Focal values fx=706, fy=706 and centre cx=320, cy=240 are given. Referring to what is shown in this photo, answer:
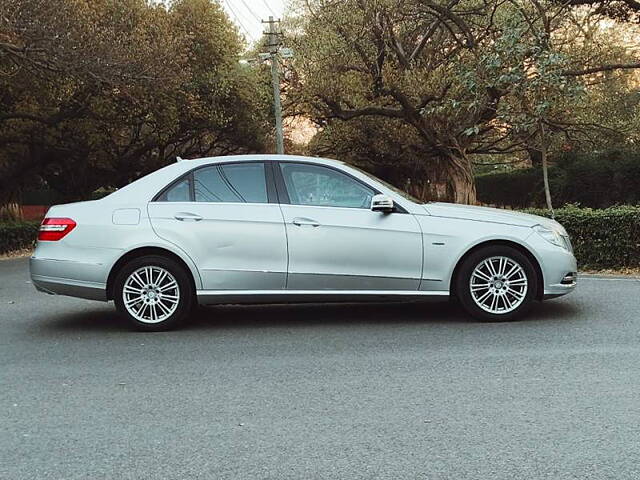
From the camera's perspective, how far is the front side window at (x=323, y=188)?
23.1 ft

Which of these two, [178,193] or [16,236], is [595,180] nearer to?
[16,236]

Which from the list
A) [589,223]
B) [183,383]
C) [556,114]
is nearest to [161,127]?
[556,114]

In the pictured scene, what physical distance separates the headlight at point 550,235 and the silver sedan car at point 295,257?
15 mm

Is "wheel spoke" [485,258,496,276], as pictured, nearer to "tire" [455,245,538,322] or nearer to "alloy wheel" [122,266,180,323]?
"tire" [455,245,538,322]

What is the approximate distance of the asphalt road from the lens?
363 cm

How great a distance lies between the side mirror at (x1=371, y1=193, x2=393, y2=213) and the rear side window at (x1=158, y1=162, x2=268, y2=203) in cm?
108

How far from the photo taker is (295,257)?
22.6 ft

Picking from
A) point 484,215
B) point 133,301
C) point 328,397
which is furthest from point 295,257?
point 328,397

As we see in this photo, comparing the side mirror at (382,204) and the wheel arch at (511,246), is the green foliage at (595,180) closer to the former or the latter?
the wheel arch at (511,246)

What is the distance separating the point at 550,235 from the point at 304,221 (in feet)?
8.03

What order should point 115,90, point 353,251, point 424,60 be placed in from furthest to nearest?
1. point 424,60
2. point 115,90
3. point 353,251

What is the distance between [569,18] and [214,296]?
13907 mm

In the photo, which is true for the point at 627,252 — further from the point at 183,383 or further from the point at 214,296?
the point at 183,383

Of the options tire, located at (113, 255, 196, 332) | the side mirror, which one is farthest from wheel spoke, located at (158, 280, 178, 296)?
the side mirror
